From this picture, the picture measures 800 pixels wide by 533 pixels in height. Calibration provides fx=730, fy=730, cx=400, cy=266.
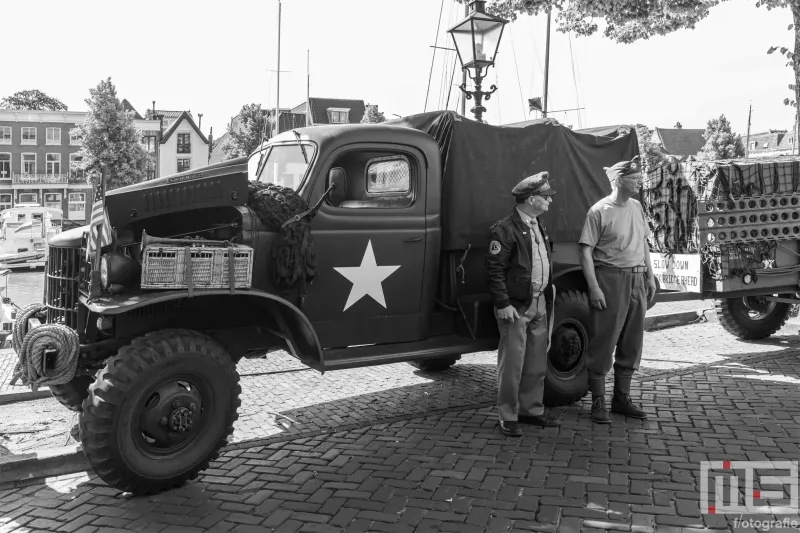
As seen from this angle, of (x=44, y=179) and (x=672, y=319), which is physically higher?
(x=44, y=179)

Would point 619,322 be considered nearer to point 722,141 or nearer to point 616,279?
point 616,279

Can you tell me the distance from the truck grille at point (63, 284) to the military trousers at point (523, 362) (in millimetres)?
2891

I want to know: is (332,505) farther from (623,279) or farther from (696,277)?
(696,277)

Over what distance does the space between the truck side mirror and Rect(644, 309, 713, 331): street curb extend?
583 centimetres

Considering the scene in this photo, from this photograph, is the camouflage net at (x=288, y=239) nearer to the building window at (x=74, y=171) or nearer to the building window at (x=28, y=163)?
the building window at (x=74, y=171)

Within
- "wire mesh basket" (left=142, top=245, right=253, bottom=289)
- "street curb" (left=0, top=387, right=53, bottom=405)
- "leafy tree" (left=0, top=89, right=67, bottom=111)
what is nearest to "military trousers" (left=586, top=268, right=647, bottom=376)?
"wire mesh basket" (left=142, top=245, right=253, bottom=289)

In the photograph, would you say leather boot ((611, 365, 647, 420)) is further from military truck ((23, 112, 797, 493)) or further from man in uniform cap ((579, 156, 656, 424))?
military truck ((23, 112, 797, 493))

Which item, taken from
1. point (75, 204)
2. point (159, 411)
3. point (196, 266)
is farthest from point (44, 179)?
point (159, 411)

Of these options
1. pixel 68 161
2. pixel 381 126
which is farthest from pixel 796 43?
pixel 68 161

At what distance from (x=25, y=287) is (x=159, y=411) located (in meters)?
15.2

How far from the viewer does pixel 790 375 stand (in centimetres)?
701

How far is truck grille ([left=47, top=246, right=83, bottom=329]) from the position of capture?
4.66 metres

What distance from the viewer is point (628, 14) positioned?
39.7ft

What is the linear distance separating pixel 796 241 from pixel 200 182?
5.93 m
